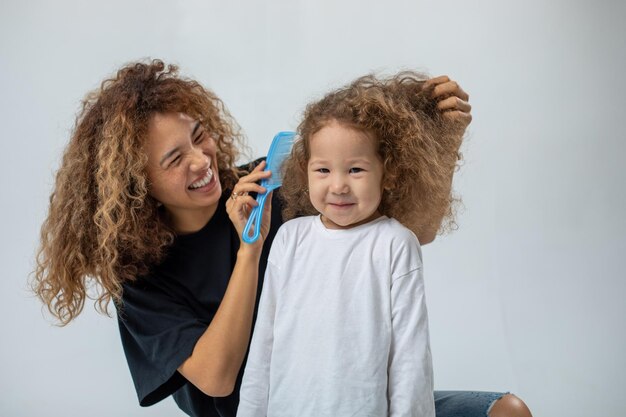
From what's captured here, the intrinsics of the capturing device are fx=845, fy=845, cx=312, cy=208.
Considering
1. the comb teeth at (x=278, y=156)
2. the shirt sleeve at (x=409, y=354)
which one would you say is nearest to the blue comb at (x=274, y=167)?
the comb teeth at (x=278, y=156)

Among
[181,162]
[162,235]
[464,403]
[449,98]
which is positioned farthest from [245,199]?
[464,403]

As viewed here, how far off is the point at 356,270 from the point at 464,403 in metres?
0.48

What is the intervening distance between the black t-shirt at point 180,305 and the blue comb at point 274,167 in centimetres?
25

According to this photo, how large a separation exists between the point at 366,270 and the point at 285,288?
18 centimetres

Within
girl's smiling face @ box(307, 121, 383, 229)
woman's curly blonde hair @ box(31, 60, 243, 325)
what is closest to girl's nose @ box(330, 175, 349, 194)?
girl's smiling face @ box(307, 121, 383, 229)

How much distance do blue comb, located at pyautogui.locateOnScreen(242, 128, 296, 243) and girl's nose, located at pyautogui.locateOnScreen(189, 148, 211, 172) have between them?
0.16 meters

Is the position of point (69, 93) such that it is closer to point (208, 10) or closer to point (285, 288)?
point (208, 10)

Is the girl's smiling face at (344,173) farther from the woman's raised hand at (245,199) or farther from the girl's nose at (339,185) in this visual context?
the woman's raised hand at (245,199)

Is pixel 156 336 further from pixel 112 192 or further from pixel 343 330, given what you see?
pixel 343 330

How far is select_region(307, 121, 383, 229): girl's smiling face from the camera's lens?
1.58 metres

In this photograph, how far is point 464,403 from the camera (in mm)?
1853

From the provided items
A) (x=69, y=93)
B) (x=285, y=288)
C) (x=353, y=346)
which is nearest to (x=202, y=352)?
(x=285, y=288)

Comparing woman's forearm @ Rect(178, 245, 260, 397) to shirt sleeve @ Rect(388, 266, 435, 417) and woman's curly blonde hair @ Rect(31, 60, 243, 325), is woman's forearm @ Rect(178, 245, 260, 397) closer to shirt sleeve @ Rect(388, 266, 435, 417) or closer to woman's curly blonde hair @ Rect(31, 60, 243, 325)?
woman's curly blonde hair @ Rect(31, 60, 243, 325)

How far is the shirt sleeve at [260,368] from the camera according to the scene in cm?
164
